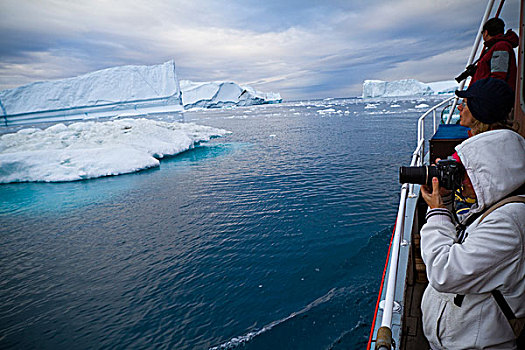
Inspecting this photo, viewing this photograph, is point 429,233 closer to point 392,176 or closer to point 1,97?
point 392,176

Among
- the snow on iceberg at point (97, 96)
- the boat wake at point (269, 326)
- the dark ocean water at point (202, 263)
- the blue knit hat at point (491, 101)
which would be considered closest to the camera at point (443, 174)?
the blue knit hat at point (491, 101)

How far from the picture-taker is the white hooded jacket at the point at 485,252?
3.30 feet

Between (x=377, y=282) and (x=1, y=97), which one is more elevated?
(x=1, y=97)

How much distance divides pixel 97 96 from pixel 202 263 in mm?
49102

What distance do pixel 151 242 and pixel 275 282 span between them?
3089mm

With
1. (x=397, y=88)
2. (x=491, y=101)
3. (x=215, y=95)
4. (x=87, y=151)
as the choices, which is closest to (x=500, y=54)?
(x=491, y=101)

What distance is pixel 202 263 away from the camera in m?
5.33

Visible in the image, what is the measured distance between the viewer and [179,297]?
14.7 ft

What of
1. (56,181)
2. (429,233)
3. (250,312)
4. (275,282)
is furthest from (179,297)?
(56,181)

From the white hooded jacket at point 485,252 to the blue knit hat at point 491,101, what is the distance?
1.27 ft

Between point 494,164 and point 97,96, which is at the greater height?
→ point 97,96

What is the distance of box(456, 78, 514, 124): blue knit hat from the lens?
137 centimetres

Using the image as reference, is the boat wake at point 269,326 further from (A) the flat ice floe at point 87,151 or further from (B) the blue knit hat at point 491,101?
(A) the flat ice floe at point 87,151

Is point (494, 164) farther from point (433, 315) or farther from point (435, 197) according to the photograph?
point (433, 315)
